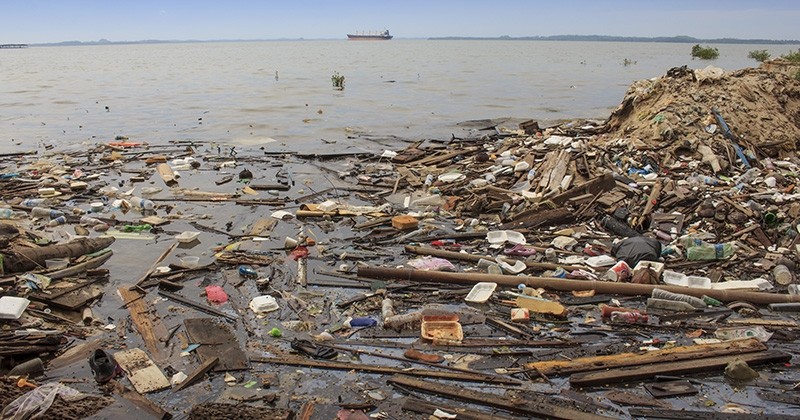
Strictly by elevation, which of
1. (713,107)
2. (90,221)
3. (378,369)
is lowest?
(378,369)

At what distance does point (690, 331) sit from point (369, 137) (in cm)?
1375

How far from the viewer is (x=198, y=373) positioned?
17.2 feet

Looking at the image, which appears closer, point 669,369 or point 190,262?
point 669,369

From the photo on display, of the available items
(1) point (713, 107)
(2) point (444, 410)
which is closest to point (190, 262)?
(2) point (444, 410)

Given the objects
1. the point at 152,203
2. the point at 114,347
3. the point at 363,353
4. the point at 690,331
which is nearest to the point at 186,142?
the point at 152,203

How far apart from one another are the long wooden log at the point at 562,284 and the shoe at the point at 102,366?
10.5 feet

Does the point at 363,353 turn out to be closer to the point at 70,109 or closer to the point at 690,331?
the point at 690,331

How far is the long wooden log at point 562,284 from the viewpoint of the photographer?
21.9 ft

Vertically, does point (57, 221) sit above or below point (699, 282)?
above

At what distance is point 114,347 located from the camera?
228 inches

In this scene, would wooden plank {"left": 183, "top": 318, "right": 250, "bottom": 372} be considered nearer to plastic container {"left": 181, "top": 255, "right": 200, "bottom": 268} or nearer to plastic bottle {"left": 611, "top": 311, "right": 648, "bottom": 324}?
plastic container {"left": 181, "top": 255, "right": 200, "bottom": 268}

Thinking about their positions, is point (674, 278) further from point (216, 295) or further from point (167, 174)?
point (167, 174)

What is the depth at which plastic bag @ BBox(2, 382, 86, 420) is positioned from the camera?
4395 mm

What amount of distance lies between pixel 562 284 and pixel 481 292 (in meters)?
1.03
